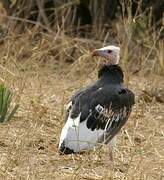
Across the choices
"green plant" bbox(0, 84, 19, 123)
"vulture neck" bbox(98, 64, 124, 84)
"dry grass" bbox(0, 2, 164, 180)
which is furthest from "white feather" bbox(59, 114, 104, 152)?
"green plant" bbox(0, 84, 19, 123)

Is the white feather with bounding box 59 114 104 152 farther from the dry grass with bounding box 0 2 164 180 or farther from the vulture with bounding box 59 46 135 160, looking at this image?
the dry grass with bounding box 0 2 164 180

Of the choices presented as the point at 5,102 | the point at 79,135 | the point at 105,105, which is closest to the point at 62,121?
the point at 5,102

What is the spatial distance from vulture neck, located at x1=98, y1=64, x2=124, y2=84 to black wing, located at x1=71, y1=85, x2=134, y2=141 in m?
0.11

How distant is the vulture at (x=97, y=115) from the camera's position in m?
5.34

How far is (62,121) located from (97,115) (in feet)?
3.80

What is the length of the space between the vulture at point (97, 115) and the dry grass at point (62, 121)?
149mm

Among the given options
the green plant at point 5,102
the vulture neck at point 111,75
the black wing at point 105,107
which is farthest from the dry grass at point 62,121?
the vulture neck at point 111,75

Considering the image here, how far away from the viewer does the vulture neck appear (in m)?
6.01

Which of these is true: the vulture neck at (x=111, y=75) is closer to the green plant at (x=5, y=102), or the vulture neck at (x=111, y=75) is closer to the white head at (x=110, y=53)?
the white head at (x=110, y=53)

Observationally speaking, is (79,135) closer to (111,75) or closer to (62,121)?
(111,75)

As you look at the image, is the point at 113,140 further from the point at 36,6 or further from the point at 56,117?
the point at 36,6

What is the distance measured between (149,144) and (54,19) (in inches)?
190

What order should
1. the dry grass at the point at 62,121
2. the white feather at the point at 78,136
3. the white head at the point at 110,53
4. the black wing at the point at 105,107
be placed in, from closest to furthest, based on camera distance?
1. the dry grass at the point at 62,121
2. the white feather at the point at 78,136
3. the black wing at the point at 105,107
4. the white head at the point at 110,53

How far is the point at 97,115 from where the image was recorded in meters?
5.55
